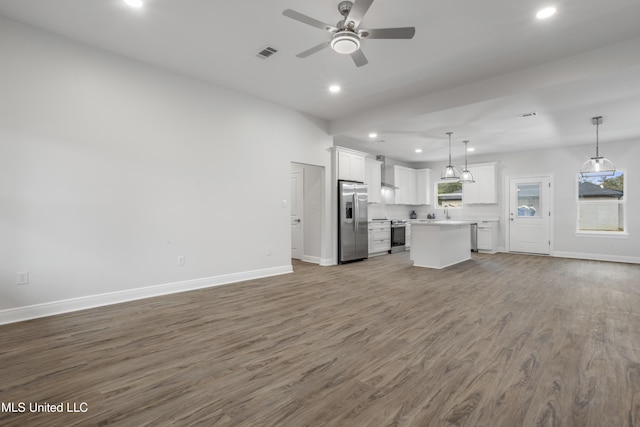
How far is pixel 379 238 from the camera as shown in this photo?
7.95 metres

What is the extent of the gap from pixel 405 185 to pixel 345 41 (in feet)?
23.4

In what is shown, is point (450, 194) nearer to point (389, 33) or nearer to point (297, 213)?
point (297, 213)

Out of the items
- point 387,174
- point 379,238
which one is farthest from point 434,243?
point 387,174

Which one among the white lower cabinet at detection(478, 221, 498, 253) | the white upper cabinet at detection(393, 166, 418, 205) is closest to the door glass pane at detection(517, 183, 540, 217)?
the white lower cabinet at detection(478, 221, 498, 253)

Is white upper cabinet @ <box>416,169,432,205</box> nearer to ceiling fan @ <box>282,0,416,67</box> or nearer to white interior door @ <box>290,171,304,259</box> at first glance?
white interior door @ <box>290,171,304,259</box>

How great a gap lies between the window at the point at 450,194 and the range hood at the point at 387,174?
6.27 ft

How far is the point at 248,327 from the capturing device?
9.73 ft

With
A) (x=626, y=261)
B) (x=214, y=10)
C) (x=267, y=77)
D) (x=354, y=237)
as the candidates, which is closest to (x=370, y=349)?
(x=214, y=10)

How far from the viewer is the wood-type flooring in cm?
171

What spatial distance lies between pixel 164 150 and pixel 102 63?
1.18m

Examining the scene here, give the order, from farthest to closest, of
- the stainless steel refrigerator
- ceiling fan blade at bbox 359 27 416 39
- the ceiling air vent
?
1. the stainless steel refrigerator
2. the ceiling air vent
3. ceiling fan blade at bbox 359 27 416 39

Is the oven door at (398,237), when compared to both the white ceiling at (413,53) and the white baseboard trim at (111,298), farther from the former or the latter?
the white baseboard trim at (111,298)

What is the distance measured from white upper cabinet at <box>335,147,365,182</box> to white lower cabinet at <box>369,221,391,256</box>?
1436 mm

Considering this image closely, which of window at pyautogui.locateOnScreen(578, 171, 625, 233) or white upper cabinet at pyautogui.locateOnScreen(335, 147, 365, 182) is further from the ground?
white upper cabinet at pyautogui.locateOnScreen(335, 147, 365, 182)
